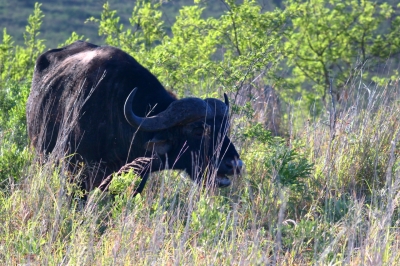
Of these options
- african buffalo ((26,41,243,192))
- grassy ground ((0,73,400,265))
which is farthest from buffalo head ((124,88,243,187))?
grassy ground ((0,73,400,265))

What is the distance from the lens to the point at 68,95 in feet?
25.6

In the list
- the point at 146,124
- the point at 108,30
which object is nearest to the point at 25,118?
the point at 146,124

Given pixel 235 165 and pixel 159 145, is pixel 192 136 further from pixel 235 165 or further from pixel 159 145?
pixel 235 165

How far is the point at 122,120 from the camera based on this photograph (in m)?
7.53

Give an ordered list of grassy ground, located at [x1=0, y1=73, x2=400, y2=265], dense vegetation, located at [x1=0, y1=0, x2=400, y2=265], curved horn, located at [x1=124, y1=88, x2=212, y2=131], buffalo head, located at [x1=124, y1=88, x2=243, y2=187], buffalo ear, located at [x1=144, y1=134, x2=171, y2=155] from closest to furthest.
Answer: grassy ground, located at [x1=0, y1=73, x2=400, y2=265], dense vegetation, located at [x1=0, y1=0, x2=400, y2=265], buffalo head, located at [x1=124, y1=88, x2=243, y2=187], curved horn, located at [x1=124, y1=88, x2=212, y2=131], buffalo ear, located at [x1=144, y1=134, x2=171, y2=155]

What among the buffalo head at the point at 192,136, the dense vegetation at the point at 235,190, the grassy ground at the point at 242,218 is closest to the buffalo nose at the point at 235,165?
the buffalo head at the point at 192,136

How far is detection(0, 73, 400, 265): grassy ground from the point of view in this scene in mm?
4793

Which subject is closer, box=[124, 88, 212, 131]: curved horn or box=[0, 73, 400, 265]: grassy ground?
box=[0, 73, 400, 265]: grassy ground

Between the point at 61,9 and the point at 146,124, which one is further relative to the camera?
the point at 61,9

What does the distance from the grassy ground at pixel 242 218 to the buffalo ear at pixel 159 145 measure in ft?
1.28

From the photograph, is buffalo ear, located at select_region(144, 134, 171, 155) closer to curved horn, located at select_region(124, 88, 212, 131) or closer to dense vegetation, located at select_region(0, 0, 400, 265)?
curved horn, located at select_region(124, 88, 212, 131)

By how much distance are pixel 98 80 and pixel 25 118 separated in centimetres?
174

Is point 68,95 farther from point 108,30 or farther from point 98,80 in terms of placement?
point 108,30

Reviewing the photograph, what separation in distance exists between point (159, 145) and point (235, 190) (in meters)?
0.95
